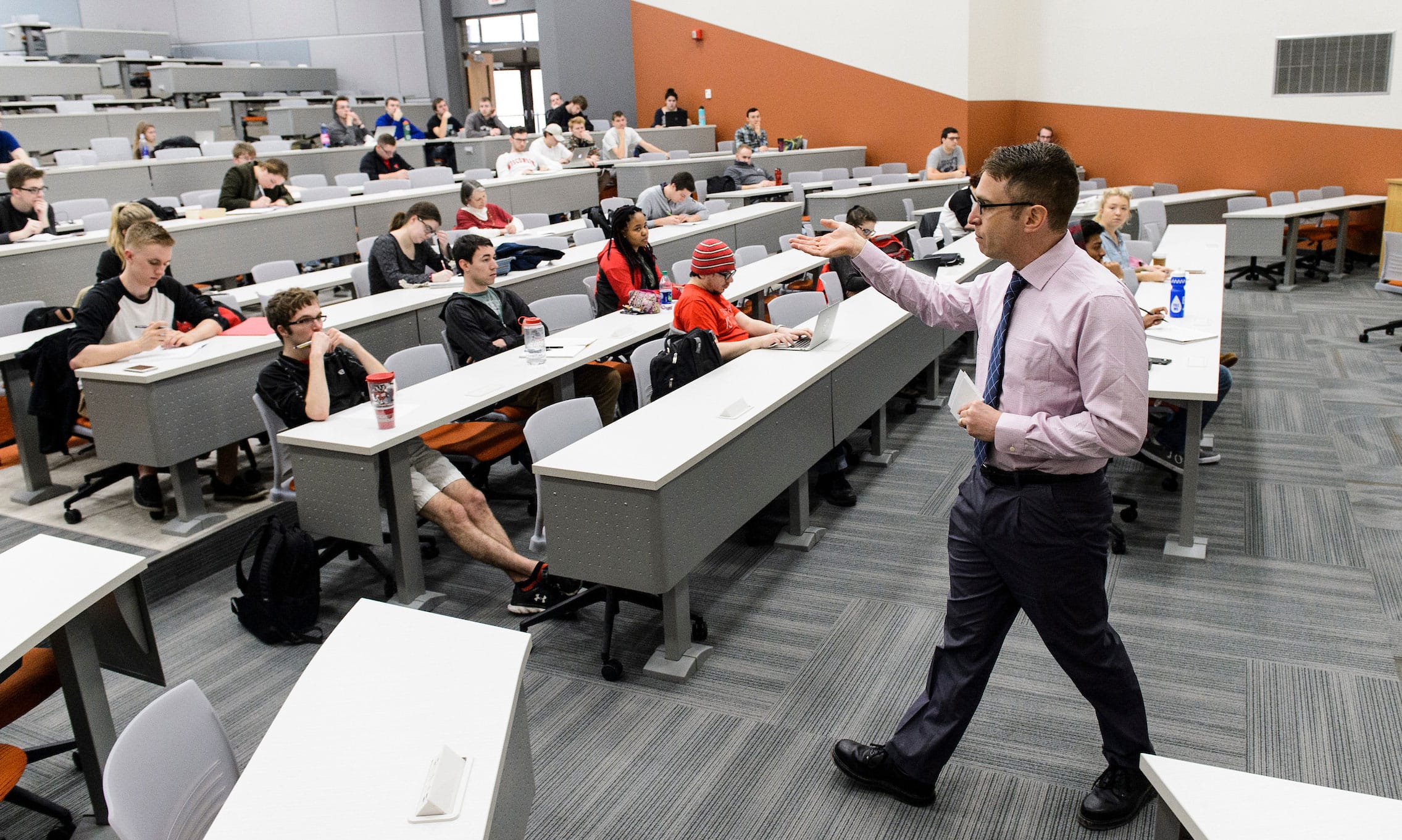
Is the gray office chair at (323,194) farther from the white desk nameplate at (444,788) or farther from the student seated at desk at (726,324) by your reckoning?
the white desk nameplate at (444,788)

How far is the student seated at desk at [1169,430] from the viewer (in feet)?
15.1

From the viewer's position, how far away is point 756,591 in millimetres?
4070

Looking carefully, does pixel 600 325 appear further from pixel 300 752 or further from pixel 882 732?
pixel 300 752

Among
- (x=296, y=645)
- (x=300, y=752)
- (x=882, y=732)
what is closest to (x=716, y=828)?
(x=882, y=732)

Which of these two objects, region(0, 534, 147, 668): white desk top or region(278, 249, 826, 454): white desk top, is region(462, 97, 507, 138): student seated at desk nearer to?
region(278, 249, 826, 454): white desk top

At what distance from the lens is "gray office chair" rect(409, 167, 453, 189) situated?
1038cm

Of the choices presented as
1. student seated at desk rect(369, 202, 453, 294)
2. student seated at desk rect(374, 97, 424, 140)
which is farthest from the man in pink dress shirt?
student seated at desk rect(374, 97, 424, 140)

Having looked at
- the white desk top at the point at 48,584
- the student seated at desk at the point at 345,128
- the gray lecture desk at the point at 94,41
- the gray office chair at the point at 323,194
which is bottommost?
the white desk top at the point at 48,584

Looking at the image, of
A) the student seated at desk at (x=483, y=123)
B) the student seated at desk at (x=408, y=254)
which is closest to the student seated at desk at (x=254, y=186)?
the student seated at desk at (x=408, y=254)

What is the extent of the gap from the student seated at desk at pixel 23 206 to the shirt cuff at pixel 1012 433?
6584 millimetres

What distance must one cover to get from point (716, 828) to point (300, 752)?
1.26 meters

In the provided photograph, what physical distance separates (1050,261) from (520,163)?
347 inches

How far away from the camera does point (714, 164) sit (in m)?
12.4

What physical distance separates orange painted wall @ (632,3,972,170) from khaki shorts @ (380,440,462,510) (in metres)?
10.3
